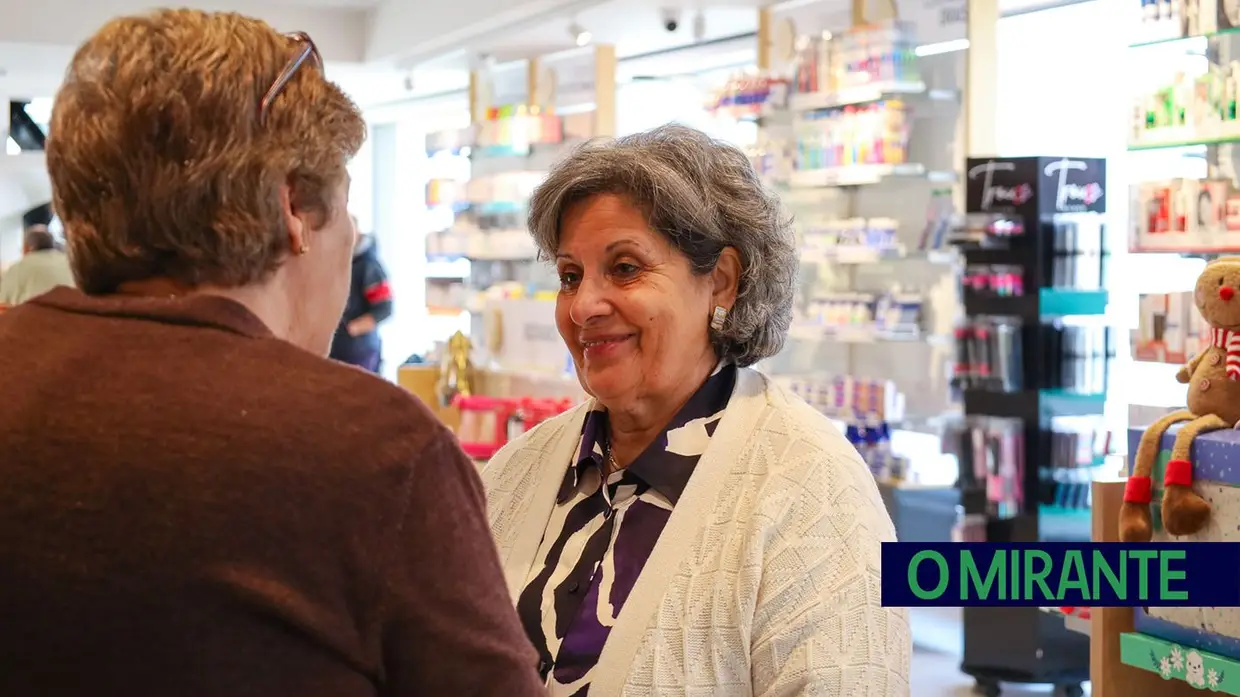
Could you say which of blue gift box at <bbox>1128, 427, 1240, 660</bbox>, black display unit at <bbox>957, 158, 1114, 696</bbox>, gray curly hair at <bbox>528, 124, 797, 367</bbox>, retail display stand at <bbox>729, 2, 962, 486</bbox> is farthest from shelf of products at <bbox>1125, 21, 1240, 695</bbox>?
gray curly hair at <bbox>528, 124, 797, 367</bbox>

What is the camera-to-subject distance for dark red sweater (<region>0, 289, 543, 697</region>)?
1020 mm

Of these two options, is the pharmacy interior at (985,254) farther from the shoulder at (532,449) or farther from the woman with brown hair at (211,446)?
the woman with brown hair at (211,446)

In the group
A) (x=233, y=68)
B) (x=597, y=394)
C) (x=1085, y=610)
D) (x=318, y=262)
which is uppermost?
(x=233, y=68)

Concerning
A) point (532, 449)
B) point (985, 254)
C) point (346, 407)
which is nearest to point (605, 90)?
point (985, 254)

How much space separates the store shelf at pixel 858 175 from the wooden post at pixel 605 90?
7.00ft

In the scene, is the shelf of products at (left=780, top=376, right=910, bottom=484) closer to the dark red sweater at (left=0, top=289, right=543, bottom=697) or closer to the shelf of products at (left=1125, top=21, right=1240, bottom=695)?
the shelf of products at (left=1125, top=21, right=1240, bottom=695)

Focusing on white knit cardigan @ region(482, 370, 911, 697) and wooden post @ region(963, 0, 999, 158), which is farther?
wooden post @ region(963, 0, 999, 158)

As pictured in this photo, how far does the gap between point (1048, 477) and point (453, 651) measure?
4705 mm

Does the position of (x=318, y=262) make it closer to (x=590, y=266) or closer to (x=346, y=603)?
(x=346, y=603)

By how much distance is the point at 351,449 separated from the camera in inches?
41.4

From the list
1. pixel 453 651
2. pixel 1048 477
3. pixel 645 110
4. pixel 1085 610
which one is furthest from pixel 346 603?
pixel 645 110

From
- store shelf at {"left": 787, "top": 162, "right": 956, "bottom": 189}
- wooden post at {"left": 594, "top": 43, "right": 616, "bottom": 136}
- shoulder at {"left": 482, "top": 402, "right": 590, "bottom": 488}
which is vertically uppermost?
wooden post at {"left": 594, "top": 43, "right": 616, "bottom": 136}

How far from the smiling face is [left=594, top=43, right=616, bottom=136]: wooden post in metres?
6.86

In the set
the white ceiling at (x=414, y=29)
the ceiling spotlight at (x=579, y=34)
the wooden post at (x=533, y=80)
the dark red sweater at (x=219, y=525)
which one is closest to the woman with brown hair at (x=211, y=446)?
the dark red sweater at (x=219, y=525)
